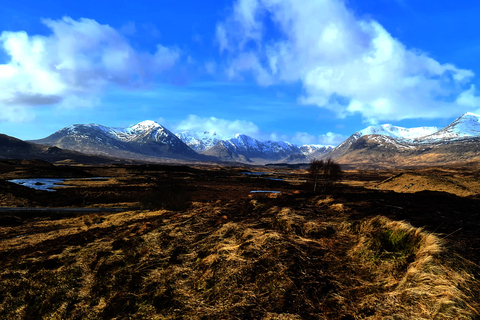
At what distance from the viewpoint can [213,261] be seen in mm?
8336

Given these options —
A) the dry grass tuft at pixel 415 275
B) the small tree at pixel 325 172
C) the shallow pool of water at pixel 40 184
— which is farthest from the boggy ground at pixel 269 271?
the shallow pool of water at pixel 40 184

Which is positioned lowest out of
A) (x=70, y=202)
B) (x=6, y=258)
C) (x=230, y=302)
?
(x=70, y=202)

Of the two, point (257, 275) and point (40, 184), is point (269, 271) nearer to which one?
point (257, 275)

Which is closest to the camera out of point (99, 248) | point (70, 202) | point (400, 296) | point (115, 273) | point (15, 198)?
point (400, 296)

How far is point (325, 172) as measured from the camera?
45.6 metres

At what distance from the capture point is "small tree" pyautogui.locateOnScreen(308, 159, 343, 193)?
45.0m

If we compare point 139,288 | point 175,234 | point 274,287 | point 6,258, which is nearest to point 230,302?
point 274,287

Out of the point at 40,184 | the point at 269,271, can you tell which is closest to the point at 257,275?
the point at 269,271

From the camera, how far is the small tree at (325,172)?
4497 centimetres

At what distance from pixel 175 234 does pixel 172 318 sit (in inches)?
251

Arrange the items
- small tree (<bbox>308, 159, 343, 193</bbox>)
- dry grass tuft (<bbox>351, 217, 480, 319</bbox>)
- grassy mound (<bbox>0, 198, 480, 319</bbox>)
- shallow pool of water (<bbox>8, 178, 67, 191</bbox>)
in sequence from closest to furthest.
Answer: dry grass tuft (<bbox>351, 217, 480, 319</bbox>)
grassy mound (<bbox>0, 198, 480, 319</bbox>)
small tree (<bbox>308, 159, 343, 193</bbox>)
shallow pool of water (<bbox>8, 178, 67, 191</bbox>)

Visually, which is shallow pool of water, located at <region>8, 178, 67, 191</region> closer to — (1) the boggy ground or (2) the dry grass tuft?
(1) the boggy ground

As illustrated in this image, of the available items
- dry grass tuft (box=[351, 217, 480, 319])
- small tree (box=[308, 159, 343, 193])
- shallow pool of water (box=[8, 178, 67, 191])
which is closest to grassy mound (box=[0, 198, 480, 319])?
dry grass tuft (box=[351, 217, 480, 319])

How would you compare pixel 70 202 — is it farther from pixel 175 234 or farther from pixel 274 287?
pixel 274 287
